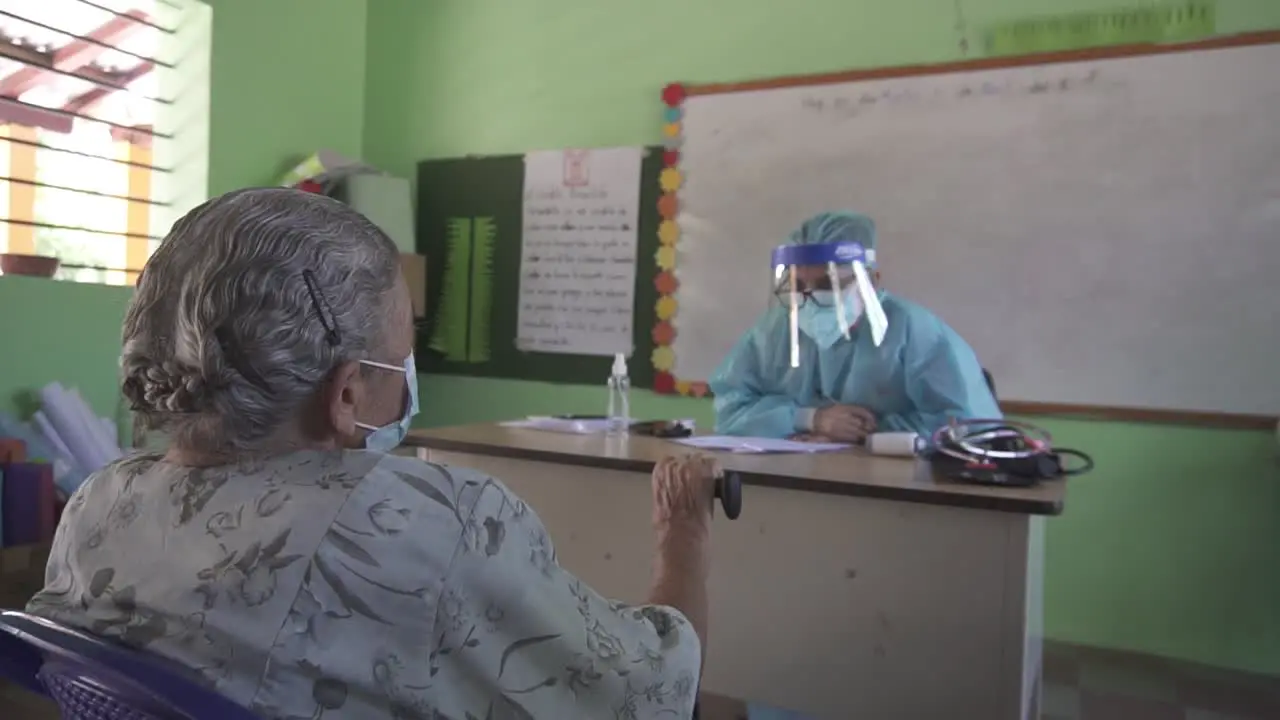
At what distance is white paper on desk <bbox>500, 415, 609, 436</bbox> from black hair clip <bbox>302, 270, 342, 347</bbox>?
4.96ft

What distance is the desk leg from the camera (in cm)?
162

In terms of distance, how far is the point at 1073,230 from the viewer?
Result: 2941 mm

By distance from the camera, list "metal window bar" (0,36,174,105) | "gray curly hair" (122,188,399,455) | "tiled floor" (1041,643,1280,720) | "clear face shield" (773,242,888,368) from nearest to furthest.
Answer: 1. "gray curly hair" (122,188,399,455)
2. "clear face shield" (773,242,888,368)
3. "tiled floor" (1041,643,1280,720)
4. "metal window bar" (0,36,174,105)

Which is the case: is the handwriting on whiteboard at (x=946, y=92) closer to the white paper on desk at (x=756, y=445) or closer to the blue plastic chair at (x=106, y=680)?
the white paper on desk at (x=756, y=445)

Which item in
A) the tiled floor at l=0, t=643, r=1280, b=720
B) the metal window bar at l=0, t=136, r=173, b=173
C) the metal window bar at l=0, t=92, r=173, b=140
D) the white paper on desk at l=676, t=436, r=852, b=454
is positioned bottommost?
the tiled floor at l=0, t=643, r=1280, b=720

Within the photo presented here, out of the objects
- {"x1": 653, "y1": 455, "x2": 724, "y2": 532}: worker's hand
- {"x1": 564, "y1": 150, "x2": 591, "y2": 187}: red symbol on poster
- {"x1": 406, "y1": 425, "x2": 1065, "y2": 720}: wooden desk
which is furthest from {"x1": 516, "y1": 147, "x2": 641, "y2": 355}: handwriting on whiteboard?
{"x1": 653, "y1": 455, "x2": 724, "y2": 532}: worker's hand

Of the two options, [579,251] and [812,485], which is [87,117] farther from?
[812,485]

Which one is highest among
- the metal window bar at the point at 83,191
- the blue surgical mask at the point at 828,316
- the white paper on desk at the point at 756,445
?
the metal window bar at the point at 83,191

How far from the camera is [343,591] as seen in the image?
75cm

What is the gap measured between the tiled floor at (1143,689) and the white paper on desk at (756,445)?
41.3 inches

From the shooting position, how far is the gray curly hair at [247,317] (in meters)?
0.79

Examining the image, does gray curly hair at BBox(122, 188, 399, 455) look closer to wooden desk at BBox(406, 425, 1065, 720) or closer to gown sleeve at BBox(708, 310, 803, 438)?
wooden desk at BBox(406, 425, 1065, 720)

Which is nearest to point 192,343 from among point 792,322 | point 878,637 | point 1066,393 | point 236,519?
point 236,519

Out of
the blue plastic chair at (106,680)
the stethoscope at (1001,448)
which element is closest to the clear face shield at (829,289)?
the stethoscope at (1001,448)
